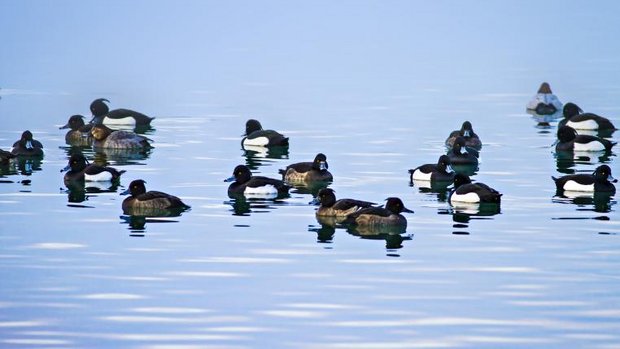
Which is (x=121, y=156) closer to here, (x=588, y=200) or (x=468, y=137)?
(x=468, y=137)

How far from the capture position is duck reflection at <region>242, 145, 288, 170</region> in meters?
33.5

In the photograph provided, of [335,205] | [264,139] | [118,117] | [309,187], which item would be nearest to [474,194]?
[335,205]

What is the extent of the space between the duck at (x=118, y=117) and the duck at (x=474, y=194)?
636 inches

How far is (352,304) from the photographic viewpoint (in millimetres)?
18766

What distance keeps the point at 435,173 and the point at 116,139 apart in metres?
9.61

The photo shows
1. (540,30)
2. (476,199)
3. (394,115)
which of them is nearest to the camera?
(476,199)

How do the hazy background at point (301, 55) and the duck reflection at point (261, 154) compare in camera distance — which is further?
the hazy background at point (301, 55)

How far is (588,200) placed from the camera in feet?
90.2

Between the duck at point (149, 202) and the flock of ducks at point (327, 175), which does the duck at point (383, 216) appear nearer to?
the flock of ducks at point (327, 175)

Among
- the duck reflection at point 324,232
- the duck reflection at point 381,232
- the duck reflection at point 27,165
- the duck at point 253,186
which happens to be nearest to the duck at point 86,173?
the duck reflection at point 27,165

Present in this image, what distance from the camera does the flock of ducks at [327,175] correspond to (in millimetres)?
24781

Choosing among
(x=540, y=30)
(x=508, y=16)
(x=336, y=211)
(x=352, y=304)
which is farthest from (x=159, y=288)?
(x=508, y=16)

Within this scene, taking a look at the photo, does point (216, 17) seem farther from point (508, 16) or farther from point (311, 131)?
point (311, 131)

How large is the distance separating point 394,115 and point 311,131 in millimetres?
4637
